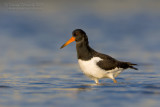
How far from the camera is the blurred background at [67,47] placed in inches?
321

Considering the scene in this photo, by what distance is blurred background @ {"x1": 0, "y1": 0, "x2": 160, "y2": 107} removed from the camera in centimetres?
815

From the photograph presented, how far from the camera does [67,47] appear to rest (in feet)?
56.4

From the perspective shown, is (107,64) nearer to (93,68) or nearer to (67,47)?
(93,68)

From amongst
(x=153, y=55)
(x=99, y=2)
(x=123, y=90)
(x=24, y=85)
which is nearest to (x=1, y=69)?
(x=24, y=85)

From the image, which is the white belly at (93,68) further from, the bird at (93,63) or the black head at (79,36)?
the black head at (79,36)

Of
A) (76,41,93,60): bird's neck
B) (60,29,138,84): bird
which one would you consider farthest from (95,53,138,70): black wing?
(76,41,93,60): bird's neck

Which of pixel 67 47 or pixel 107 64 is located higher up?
pixel 67 47

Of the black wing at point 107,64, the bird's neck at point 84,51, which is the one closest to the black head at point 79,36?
the bird's neck at point 84,51

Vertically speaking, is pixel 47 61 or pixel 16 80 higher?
pixel 47 61

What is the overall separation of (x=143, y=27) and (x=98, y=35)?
3486 mm

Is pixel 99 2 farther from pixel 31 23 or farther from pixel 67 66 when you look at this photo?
pixel 67 66

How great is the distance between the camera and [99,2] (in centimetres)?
3117

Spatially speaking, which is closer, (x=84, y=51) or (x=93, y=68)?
(x=93, y=68)

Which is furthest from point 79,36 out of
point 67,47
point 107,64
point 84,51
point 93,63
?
point 67,47
